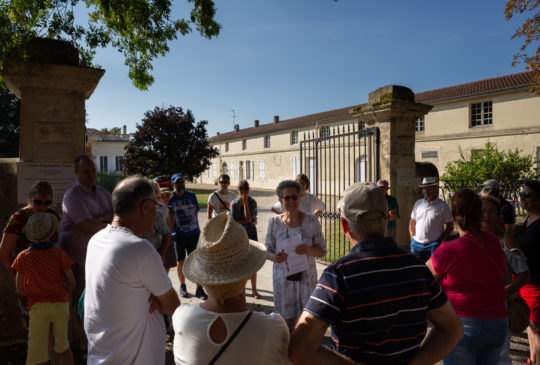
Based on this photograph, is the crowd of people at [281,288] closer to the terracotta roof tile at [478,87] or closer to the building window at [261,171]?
the terracotta roof tile at [478,87]

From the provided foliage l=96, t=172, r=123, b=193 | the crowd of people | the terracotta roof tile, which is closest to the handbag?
the crowd of people

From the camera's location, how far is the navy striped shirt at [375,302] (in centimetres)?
136

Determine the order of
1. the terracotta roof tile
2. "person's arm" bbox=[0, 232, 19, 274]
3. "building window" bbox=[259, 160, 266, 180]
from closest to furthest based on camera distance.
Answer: "person's arm" bbox=[0, 232, 19, 274]
the terracotta roof tile
"building window" bbox=[259, 160, 266, 180]

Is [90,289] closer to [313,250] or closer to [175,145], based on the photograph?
[313,250]

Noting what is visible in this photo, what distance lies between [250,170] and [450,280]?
34.1m

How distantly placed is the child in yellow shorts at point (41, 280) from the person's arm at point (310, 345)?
7.42ft

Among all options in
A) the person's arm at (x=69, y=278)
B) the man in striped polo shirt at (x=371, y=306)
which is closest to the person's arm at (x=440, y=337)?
the man in striped polo shirt at (x=371, y=306)

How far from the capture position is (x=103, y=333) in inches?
69.1

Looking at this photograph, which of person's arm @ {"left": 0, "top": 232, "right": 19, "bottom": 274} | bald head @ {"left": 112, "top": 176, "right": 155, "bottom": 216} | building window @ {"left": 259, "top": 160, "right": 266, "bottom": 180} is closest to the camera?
bald head @ {"left": 112, "top": 176, "right": 155, "bottom": 216}

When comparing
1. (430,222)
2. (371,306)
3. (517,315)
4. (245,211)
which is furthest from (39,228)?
(430,222)

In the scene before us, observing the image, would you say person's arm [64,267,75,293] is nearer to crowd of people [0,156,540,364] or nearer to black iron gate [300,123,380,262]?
crowd of people [0,156,540,364]

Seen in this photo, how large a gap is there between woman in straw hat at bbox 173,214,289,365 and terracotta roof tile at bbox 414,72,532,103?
70.4 feet

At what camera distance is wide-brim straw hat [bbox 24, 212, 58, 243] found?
2594mm

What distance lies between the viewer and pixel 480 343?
216 cm
